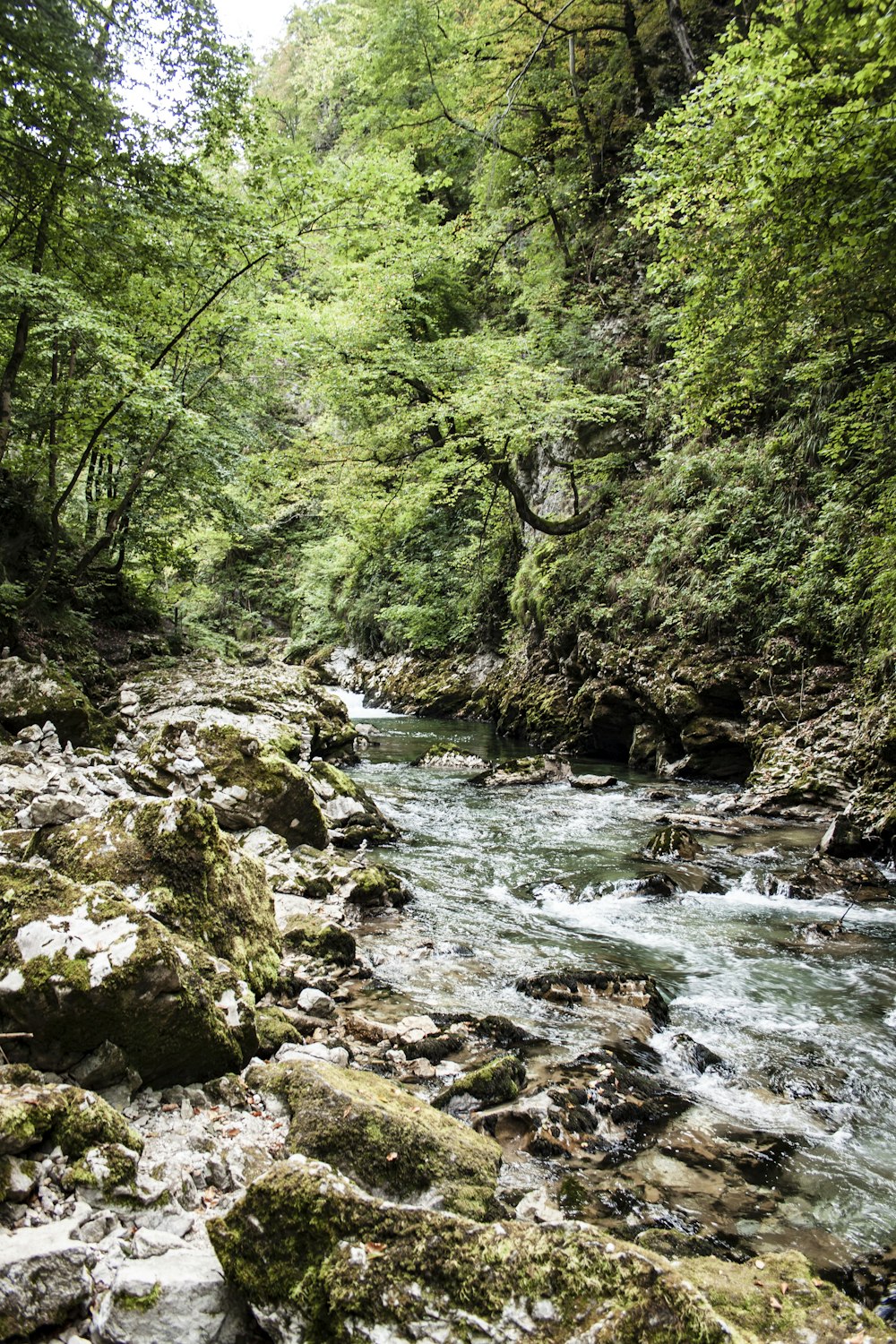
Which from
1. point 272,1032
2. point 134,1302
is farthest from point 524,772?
point 134,1302

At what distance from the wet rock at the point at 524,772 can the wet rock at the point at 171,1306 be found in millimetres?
10997

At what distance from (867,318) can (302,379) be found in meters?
13.4

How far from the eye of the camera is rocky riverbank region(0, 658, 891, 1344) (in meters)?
1.86

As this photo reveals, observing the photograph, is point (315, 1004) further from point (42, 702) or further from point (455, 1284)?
point (42, 702)

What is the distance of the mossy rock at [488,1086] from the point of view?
12.3 feet

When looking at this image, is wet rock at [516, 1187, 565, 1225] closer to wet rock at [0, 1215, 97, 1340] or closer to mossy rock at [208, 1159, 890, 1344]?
mossy rock at [208, 1159, 890, 1344]

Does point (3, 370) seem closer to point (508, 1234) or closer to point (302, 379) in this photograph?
point (302, 379)

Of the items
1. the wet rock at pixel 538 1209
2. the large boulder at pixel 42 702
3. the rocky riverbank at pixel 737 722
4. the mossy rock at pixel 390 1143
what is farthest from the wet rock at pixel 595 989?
the large boulder at pixel 42 702

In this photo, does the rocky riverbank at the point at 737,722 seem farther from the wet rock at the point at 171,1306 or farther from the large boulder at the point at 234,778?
the wet rock at the point at 171,1306

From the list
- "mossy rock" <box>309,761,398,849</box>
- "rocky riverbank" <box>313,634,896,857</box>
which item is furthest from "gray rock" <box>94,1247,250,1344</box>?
"rocky riverbank" <box>313,634,896,857</box>

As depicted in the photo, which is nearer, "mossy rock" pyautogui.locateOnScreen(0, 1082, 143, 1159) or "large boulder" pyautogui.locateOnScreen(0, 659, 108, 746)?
"mossy rock" pyautogui.locateOnScreen(0, 1082, 143, 1159)

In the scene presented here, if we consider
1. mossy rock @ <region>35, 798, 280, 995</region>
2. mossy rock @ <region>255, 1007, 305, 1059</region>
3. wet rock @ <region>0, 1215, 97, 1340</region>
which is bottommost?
mossy rock @ <region>255, 1007, 305, 1059</region>

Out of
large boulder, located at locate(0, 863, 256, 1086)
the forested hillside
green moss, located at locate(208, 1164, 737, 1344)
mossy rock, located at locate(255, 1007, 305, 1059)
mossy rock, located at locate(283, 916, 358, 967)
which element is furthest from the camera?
the forested hillside

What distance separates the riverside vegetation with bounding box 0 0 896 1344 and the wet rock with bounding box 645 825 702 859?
65mm
